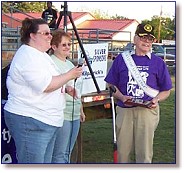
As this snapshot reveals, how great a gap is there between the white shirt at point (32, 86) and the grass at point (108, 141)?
2157 mm

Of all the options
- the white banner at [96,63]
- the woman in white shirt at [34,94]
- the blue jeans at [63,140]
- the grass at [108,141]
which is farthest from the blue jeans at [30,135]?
the grass at [108,141]

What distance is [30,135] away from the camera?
10.3 ft

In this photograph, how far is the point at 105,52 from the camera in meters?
5.26

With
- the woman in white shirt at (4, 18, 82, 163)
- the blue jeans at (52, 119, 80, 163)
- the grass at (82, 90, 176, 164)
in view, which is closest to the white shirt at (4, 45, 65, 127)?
the woman in white shirt at (4, 18, 82, 163)

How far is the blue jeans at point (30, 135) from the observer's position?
3.13 m

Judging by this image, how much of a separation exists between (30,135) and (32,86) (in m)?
0.32

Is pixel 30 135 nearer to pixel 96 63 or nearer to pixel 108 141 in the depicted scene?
pixel 96 63

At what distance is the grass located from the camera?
5795mm

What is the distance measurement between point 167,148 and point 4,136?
314 centimetres

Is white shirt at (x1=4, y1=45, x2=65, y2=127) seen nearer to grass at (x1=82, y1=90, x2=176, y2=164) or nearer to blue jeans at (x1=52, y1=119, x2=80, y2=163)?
blue jeans at (x1=52, y1=119, x2=80, y2=163)

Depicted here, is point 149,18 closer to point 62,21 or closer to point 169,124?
point 62,21

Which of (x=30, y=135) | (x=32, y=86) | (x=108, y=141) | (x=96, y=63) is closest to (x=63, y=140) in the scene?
(x=30, y=135)

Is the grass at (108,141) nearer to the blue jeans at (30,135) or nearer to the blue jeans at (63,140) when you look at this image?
the blue jeans at (63,140)

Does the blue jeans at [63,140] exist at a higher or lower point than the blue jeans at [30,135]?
lower
